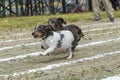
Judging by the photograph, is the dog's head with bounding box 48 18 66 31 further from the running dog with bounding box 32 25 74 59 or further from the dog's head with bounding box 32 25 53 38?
the dog's head with bounding box 32 25 53 38

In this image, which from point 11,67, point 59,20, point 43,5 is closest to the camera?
point 11,67

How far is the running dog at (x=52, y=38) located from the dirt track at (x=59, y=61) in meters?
0.27

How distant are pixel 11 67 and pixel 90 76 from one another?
5.68 ft

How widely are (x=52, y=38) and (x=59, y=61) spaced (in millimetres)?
522

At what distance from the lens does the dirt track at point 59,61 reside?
24.9 feet

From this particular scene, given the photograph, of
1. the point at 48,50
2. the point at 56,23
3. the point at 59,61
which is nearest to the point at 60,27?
the point at 56,23

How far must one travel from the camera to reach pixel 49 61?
9.15m

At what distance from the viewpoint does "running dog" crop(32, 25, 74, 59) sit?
8680 millimetres

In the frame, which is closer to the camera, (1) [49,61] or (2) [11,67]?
(2) [11,67]

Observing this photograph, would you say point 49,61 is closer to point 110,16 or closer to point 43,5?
point 110,16

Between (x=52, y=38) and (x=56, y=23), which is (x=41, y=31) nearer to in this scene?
(x=52, y=38)

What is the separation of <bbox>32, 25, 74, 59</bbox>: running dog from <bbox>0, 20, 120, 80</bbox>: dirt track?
268mm

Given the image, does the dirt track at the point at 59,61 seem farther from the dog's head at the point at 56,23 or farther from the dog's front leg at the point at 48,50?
the dog's head at the point at 56,23

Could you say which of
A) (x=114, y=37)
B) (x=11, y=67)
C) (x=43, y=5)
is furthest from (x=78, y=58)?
(x=43, y=5)
